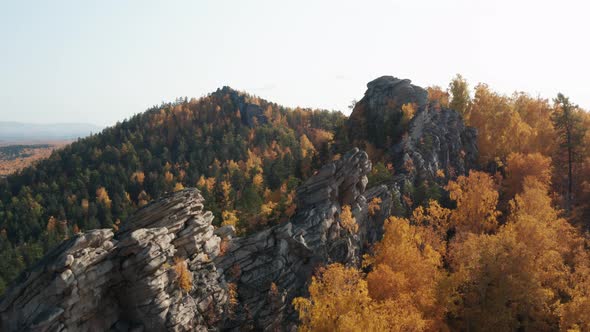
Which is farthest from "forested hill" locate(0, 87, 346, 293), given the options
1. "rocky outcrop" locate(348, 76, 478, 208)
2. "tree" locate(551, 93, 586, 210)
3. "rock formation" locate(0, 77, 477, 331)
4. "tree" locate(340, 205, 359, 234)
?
"tree" locate(551, 93, 586, 210)

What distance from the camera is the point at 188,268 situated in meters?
37.8

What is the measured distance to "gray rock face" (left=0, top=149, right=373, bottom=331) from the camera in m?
29.8

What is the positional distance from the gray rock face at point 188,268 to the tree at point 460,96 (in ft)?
142

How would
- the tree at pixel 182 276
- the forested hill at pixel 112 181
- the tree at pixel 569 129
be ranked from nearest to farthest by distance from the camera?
the tree at pixel 182 276, the tree at pixel 569 129, the forested hill at pixel 112 181

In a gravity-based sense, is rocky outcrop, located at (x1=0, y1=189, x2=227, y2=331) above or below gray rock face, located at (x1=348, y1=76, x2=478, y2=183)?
below

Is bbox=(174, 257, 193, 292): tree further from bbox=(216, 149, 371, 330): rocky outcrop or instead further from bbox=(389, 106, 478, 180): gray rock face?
bbox=(389, 106, 478, 180): gray rock face

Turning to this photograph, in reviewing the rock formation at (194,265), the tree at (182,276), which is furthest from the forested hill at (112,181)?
the tree at (182,276)

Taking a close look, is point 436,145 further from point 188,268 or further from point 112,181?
point 112,181

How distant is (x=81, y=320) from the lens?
3070 cm

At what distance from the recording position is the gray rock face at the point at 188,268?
Answer: 29750mm

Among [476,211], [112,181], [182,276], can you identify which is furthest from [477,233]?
[112,181]

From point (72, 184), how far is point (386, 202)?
164755 millimetres

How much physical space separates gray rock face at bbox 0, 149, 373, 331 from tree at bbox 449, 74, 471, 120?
142ft

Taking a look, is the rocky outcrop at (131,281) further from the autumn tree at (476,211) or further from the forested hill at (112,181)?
the forested hill at (112,181)
